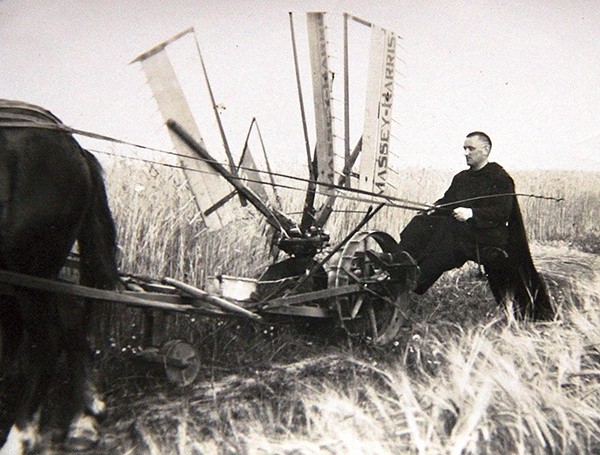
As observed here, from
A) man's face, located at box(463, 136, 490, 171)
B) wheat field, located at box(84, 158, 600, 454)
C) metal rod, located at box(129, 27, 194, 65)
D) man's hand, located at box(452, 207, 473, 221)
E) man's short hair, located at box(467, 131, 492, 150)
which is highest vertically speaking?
metal rod, located at box(129, 27, 194, 65)

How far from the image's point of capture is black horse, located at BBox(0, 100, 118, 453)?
1953 millimetres

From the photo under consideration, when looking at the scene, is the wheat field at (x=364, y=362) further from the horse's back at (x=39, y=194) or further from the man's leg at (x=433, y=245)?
the horse's back at (x=39, y=194)

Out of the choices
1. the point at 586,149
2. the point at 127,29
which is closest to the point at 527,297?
the point at 586,149

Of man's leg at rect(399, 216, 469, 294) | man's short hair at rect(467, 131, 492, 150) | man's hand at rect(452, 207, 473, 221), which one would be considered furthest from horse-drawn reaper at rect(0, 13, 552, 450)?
man's short hair at rect(467, 131, 492, 150)

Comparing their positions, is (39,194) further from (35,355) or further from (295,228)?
(295,228)

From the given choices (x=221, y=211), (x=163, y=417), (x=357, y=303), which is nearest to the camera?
(x=163, y=417)

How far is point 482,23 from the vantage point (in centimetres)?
255

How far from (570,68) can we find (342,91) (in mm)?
972

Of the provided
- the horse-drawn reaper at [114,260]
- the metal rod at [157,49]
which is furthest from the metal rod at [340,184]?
the metal rod at [157,49]

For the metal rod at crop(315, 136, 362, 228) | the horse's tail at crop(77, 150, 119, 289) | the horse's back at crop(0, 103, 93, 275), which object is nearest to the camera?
the horse's back at crop(0, 103, 93, 275)

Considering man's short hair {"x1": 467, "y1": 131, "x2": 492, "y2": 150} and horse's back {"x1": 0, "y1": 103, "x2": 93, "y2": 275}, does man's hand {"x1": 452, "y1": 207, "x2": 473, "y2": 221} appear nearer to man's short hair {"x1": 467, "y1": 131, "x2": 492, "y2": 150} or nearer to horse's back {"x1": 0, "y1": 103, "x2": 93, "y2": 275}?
man's short hair {"x1": 467, "y1": 131, "x2": 492, "y2": 150}

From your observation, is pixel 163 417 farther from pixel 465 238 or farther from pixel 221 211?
pixel 465 238

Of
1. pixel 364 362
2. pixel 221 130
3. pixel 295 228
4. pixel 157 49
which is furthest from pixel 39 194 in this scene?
pixel 364 362

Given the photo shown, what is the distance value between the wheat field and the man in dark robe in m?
0.11
